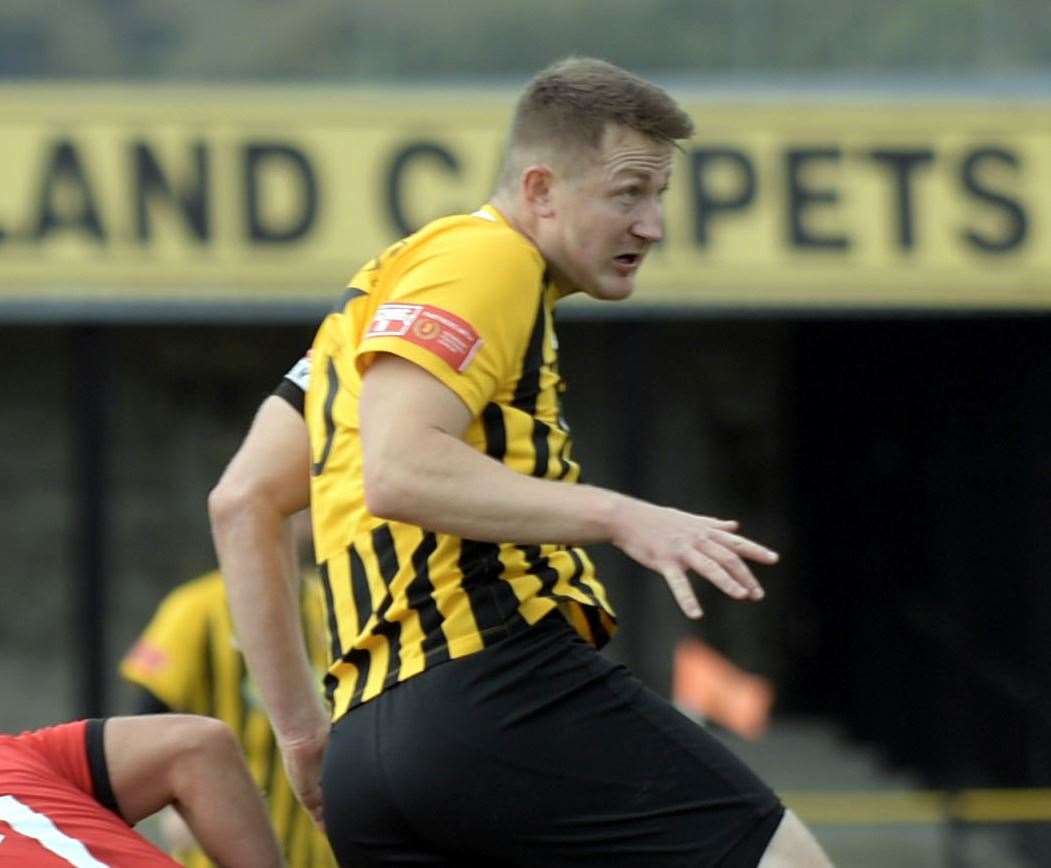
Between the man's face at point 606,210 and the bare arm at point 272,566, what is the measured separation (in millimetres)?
514

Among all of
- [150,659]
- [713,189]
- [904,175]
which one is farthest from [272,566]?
[904,175]

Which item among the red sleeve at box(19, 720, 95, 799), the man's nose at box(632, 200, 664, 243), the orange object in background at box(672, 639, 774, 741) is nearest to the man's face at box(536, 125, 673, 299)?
the man's nose at box(632, 200, 664, 243)

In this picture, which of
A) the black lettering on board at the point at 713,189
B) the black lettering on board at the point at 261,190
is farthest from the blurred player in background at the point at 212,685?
the black lettering on board at the point at 713,189

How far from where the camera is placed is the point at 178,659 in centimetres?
518

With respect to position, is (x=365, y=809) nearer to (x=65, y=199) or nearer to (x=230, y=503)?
(x=230, y=503)

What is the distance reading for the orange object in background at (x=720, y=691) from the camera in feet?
28.8

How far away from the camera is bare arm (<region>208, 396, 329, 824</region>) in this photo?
10.3 feet

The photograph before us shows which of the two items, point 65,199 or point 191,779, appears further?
point 65,199

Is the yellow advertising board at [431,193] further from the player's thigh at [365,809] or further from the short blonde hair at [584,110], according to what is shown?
the player's thigh at [365,809]

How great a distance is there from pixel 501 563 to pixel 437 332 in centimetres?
33

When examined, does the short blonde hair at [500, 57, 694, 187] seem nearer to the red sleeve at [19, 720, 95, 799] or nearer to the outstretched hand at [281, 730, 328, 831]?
the outstretched hand at [281, 730, 328, 831]

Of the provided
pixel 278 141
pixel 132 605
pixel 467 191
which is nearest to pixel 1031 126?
pixel 467 191

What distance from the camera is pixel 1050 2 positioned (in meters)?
10.1

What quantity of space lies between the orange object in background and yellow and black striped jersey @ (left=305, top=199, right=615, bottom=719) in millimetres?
4950
